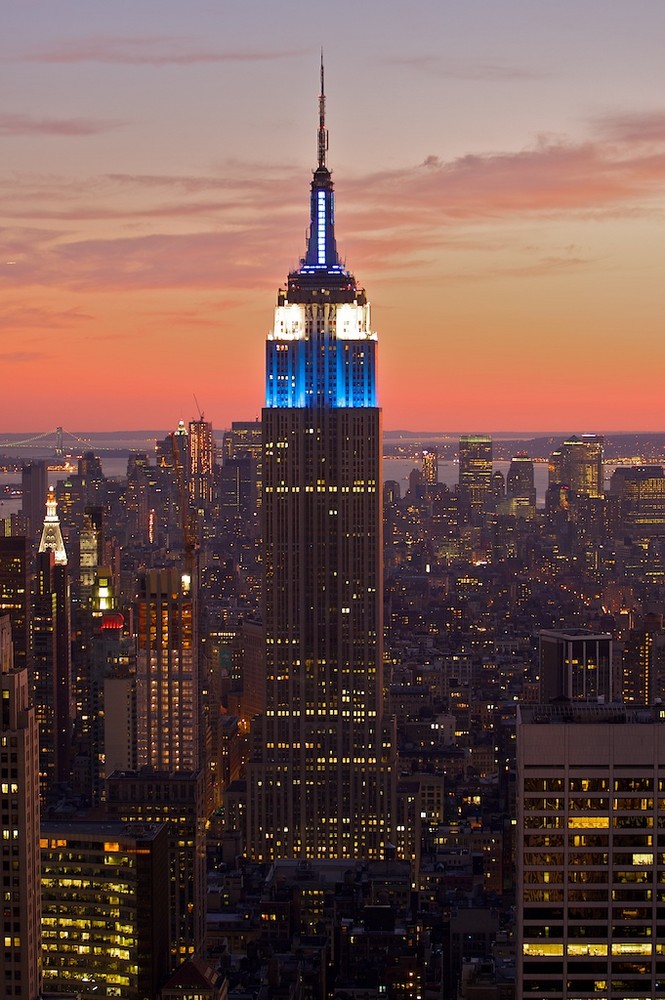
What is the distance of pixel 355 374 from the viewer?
81.2 metres

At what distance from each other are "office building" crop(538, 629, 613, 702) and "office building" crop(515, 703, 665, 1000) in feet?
101

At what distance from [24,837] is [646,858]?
10.3 meters

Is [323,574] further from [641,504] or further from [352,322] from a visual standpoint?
[641,504]

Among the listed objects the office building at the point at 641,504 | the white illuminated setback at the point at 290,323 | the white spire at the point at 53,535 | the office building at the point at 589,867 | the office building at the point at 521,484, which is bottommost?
the office building at the point at 589,867

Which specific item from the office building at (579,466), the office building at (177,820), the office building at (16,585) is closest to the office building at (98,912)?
the office building at (177,820)

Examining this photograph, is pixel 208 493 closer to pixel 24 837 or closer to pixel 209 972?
pixel 209 972

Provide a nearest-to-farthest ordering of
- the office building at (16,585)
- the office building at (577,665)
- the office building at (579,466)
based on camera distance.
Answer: the office building at (577,665) < the office building at (16,585) < the office building at (579,466)

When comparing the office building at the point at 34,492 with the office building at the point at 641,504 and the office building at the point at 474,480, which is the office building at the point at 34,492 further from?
the office building at the point at 641,504

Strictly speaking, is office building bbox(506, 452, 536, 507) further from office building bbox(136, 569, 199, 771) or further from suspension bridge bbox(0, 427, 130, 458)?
office building bbox(136, 569, 199, 771)

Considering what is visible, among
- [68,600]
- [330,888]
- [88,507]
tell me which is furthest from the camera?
[88,507]

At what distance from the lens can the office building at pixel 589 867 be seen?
30281 millimetres

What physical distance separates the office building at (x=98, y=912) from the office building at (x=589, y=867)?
18.3 metres

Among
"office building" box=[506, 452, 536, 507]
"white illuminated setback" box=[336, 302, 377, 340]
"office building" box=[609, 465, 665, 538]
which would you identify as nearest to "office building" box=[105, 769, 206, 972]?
"white illuminated setback" box=[336, 302, 377, 340]

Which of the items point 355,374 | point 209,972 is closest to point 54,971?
point 209,972
